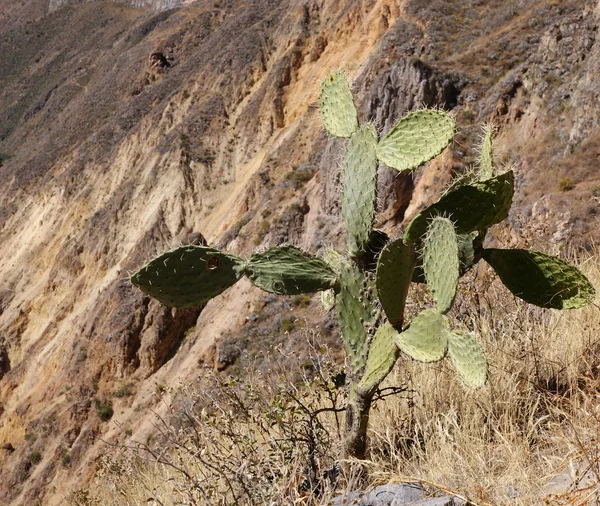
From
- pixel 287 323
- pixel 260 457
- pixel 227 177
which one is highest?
pixel 260 457

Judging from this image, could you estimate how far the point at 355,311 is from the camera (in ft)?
9.73

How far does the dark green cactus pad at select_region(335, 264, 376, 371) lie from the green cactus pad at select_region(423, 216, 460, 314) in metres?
0.44

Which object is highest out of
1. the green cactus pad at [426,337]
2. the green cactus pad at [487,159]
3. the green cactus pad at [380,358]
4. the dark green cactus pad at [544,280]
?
the green cactus pad at [487,159]

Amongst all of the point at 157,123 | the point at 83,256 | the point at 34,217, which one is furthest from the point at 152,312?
the point at 34,217

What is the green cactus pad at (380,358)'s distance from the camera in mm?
2705

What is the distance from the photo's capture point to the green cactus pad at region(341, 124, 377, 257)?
2.90m

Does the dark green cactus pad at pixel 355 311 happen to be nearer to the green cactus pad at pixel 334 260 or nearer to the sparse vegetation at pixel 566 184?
the green cactus pad at pixel 334 260

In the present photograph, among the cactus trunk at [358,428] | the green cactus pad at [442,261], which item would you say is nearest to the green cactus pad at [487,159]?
the green cactus pad at [442,261]

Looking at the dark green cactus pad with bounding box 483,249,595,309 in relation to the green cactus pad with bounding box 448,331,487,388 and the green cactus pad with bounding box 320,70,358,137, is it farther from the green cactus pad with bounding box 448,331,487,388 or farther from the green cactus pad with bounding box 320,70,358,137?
the green cactus pad with bounding box 320,70,358,137

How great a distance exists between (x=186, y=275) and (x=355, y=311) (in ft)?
2.89

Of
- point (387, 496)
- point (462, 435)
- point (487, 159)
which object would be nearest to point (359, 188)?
point (487, 159)

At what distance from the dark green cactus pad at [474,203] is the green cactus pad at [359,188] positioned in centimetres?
30

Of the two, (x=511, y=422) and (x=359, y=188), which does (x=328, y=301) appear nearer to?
(x=359, y=188)

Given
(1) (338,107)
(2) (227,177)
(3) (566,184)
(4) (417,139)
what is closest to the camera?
(4) (417,139)
